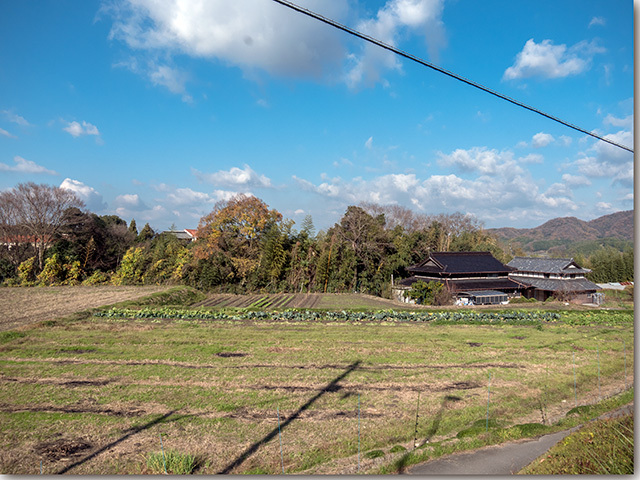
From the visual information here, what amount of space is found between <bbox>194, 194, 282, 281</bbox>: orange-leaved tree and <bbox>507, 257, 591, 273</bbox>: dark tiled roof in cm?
1918

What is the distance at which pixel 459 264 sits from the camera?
24391 millimetres

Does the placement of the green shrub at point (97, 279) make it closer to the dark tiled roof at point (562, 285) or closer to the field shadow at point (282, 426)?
the field shadow at point (282, 426)

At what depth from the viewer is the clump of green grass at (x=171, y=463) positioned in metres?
4.24

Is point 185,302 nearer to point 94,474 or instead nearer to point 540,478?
point 94,474

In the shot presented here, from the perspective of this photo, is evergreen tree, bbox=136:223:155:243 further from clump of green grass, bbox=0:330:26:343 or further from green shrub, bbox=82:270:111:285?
clump of green grass, bbox=0:330:26:343

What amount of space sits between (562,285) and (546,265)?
7.83 feet

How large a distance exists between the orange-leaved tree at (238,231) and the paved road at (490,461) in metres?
22.3

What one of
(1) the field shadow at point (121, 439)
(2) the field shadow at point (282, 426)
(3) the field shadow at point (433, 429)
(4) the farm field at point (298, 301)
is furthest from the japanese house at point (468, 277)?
(1) the field shadow at point (121, 439)

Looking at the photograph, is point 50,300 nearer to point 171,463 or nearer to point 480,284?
point 171,463

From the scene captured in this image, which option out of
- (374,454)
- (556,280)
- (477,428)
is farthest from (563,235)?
(374,454)

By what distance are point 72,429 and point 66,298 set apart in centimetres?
1794

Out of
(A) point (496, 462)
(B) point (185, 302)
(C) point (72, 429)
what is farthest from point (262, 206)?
(A) point (496, 462)

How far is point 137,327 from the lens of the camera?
1318 centimetres

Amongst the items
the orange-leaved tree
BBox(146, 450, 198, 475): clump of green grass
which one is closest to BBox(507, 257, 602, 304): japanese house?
the orange-leaved tree
